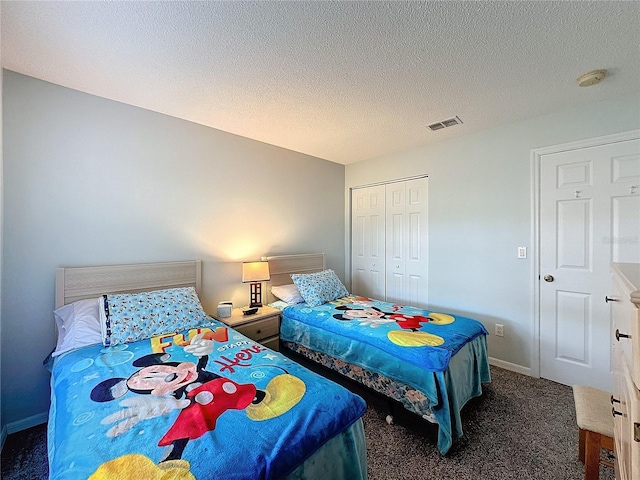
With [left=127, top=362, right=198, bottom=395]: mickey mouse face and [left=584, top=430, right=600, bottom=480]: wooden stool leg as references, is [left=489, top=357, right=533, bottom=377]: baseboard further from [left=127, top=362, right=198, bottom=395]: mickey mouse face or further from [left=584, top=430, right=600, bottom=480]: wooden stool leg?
[left=127, top=362, right=198, bottom=395]: mickey mouse face

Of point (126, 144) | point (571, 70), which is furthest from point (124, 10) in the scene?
point (571, 70)

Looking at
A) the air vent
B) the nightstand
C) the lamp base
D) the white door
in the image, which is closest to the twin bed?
the nightstand

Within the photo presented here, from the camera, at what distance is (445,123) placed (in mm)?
2609

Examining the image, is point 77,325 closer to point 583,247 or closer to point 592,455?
point 592,455

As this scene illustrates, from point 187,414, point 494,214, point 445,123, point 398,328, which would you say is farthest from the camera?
point 494,214

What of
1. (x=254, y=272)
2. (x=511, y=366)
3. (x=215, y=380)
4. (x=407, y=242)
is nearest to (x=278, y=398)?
(x=215, y=380)

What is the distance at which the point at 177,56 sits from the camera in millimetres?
1647

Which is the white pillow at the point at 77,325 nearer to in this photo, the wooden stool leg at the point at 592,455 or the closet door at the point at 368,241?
the wooden stool leg at the point at 592,455

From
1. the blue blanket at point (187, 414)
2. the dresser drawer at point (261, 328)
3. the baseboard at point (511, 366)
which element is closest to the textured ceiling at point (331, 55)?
the blue blanket at point (187, 414)

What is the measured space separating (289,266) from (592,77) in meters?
3.06

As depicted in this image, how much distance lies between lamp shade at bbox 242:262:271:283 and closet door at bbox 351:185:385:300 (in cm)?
168

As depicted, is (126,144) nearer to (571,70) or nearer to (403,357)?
(403,357)

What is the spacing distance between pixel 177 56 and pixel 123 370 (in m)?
1.85

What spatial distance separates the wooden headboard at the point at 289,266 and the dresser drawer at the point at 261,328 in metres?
0.48
